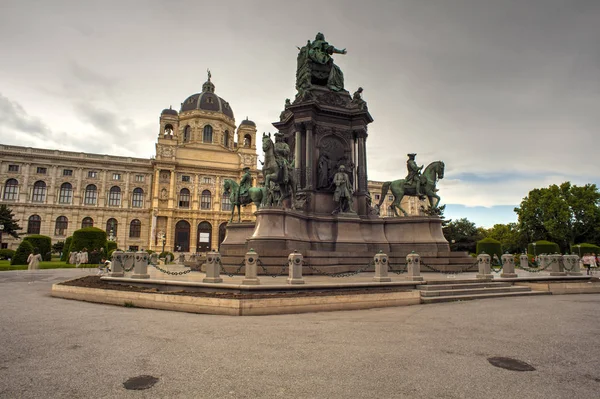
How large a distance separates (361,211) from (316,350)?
530 inches

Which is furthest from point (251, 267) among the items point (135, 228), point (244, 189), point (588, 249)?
point (135, 228)

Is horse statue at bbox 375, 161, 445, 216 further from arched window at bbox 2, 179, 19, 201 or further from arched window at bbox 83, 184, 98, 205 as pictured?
arched window at bbox 2, 179, 19, 201

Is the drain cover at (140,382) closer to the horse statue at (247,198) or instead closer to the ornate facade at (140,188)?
the horse statue at (247,198)

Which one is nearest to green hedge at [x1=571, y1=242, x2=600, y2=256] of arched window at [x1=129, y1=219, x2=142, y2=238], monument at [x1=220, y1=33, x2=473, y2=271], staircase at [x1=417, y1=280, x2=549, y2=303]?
monument at [x1=220, y1=33, x2=473, y2=271]

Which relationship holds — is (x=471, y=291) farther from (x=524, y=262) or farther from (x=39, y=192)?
(x=39, y=192)

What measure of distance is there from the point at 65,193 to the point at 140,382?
3510 inches

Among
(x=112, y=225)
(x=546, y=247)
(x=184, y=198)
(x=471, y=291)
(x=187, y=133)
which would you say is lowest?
(x=471, y=291)

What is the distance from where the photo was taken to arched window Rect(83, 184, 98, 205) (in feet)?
261

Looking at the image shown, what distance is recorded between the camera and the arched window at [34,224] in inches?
2953

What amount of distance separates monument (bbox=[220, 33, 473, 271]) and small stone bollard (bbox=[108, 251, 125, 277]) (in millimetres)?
4041

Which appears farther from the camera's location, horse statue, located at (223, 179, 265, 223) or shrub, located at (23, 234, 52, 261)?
shrub, located at (23, 234, 52, 261)

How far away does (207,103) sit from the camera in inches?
3686

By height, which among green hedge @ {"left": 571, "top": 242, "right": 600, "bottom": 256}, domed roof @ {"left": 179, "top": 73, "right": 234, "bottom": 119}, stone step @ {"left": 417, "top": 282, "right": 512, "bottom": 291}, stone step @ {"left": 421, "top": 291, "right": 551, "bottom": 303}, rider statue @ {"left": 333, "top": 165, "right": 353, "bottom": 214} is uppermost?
domed roof @ {"left": 179, "top": 73, "right": 234, "bottom": 119}

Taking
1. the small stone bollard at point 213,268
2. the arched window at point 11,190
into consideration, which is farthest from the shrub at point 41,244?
the arched window at point 11,190
